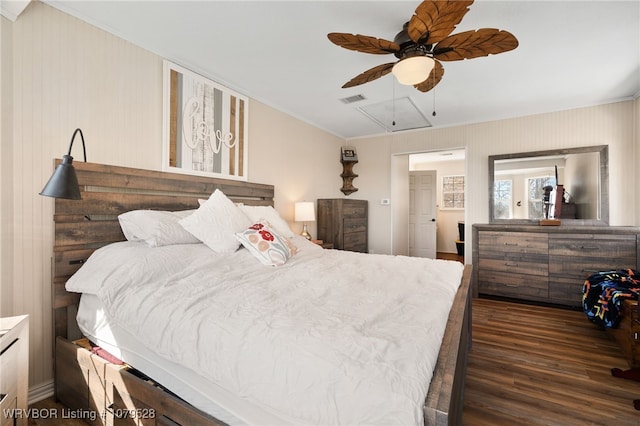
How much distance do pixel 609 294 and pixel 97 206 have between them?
408 centimetres

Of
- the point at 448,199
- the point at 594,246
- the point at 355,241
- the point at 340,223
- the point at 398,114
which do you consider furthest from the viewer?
the point at 448,199

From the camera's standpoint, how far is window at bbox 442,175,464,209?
23.6ft

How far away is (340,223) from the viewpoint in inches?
166

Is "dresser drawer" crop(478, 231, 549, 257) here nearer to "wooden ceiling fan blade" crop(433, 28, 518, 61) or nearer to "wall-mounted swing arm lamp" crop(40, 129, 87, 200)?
"wooden ceiling fan blade" crop(433, 28, 518, 61)

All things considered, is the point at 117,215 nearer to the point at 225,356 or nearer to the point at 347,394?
the point at 225,356

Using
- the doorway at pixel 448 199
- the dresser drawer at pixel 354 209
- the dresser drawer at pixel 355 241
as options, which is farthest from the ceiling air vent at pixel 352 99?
the doorway at pixel 448 199

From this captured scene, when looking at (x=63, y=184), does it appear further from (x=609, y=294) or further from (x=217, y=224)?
(x=609, y=294)

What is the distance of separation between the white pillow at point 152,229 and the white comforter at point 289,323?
9 centimetres

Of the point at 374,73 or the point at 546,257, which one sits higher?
the point at 374,73

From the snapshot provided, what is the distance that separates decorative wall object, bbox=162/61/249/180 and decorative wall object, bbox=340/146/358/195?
7.37 ft

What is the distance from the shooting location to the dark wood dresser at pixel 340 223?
4230mm

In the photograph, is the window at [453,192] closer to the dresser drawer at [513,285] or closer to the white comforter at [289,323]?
the dresser drawer at [513,285]

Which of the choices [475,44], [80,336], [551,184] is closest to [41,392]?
[80,336]

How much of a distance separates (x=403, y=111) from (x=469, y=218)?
1853 millimetres
